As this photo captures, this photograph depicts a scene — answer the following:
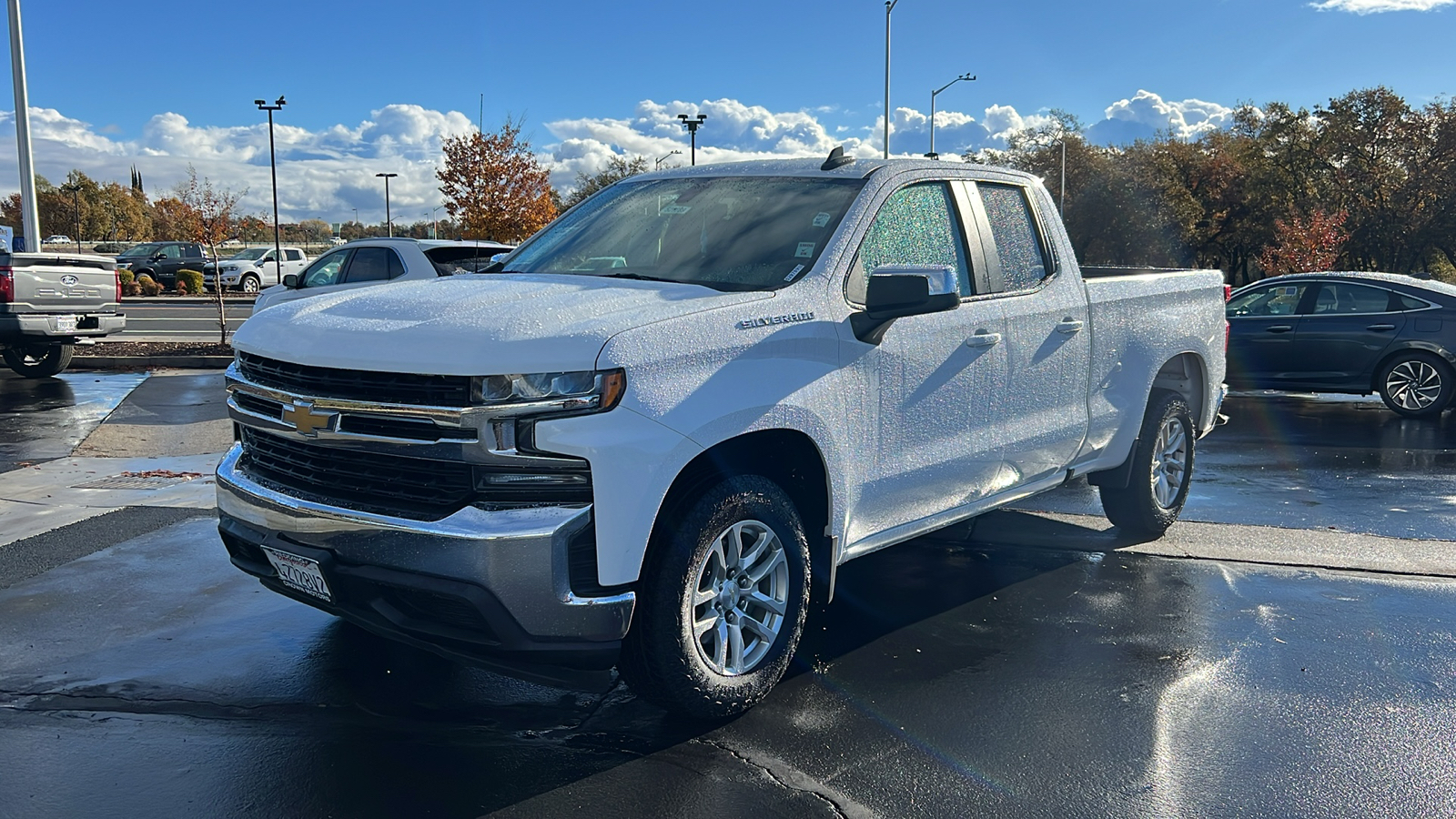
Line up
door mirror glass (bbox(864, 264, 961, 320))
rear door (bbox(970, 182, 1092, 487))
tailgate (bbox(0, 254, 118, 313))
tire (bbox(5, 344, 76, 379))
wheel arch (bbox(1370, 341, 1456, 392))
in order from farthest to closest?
tire (bbox(5, 344, 76, 379)) < tailgate (bbox(0, 254, 118, 313)) < wheel arch (bbox(1370, 341, 1456, 392)) < rear door (bbox(970, 182, 1092, 487)) < door mirror glass (bbox(864, 264, 961, 320))

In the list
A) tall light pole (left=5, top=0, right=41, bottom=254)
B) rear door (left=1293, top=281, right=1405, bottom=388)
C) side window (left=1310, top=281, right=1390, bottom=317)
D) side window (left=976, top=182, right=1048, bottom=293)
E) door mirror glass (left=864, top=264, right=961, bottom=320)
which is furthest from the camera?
tall light pole (left=5, top=0, right=41, bottom=254)

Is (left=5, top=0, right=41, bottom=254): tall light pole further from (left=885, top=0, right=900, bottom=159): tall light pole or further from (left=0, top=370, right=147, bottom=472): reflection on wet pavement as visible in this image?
(left=885, top=0, right=900, bottom=159): tall light pole

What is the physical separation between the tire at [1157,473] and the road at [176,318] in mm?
15281

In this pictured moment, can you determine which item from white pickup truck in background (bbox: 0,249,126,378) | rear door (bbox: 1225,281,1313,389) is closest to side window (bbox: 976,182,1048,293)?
rear door (bbox: 1225,281,1313,389)

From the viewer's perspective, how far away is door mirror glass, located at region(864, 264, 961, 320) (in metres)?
4.16

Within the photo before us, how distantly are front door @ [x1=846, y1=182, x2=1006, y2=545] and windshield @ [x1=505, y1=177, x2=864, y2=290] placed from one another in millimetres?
242

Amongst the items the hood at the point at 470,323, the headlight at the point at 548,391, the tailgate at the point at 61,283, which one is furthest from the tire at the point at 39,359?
the headlight at the point at 548,391

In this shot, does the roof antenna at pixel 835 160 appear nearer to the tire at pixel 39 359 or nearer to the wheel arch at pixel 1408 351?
the wheel arch at pixel 1408 351

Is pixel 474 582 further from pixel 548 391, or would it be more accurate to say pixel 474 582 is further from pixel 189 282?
pixel 189 282

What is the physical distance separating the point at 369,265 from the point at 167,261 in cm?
3580

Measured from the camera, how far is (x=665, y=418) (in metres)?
3.62

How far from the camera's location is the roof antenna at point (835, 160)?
4957mm

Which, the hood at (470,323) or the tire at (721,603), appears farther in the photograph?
the tire at (721,603)

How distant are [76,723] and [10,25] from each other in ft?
64.8
